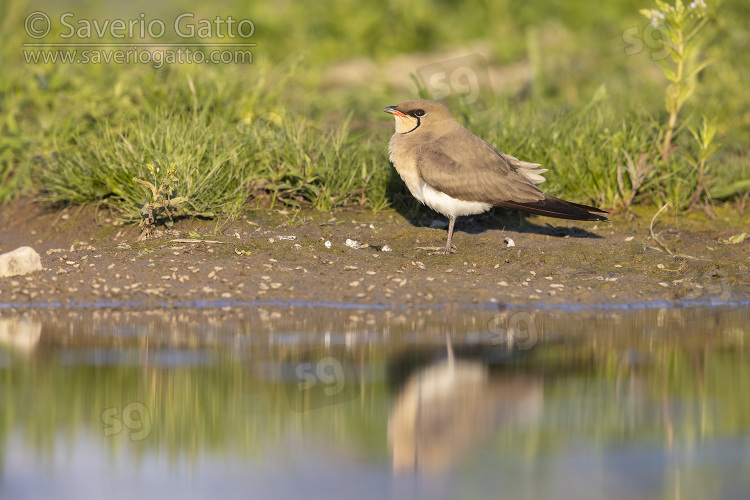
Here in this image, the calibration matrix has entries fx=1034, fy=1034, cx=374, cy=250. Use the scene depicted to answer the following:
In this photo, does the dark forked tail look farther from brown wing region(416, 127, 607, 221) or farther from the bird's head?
the bird's head

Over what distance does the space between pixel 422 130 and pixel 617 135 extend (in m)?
1.58

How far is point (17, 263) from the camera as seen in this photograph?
6230mm

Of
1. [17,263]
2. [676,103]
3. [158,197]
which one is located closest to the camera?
[17,263]

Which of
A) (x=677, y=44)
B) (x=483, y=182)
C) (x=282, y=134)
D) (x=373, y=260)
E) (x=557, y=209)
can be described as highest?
(x=677, y=44)

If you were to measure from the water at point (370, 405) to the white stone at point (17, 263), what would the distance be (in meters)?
0.73

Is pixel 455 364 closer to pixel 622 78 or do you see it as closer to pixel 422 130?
pixel 422 130

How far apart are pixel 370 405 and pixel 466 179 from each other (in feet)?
10.4

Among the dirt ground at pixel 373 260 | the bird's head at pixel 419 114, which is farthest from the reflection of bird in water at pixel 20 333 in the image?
the bird's head at pixel 419 114

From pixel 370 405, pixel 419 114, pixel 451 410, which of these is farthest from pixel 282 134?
pixel 451 410

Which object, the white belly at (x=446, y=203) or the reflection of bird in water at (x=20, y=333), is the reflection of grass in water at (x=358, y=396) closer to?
the reflection of bird in water at (x=20, y=333)

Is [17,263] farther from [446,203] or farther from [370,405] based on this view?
[370,405]

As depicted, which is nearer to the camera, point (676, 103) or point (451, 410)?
point (451, 410)

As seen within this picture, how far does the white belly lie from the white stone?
254 centimetres

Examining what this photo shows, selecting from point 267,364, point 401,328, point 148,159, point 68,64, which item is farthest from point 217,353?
point 68,64
